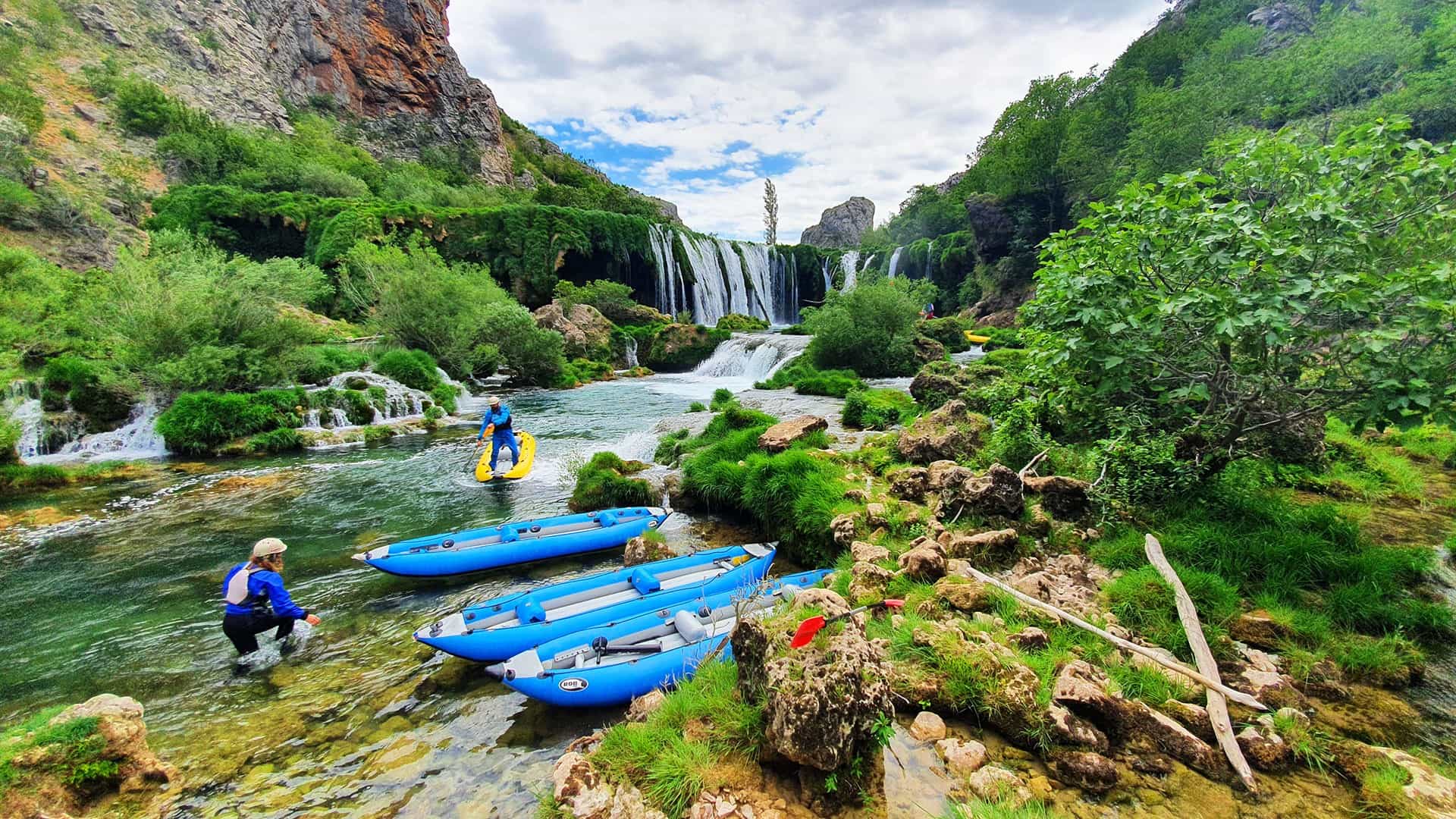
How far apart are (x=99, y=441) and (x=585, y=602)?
17.1 meters

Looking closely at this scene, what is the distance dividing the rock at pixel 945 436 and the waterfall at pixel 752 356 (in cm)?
1551

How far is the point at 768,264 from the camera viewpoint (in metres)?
48.6

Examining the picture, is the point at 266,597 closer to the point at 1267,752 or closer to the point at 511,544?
the point at 511,544

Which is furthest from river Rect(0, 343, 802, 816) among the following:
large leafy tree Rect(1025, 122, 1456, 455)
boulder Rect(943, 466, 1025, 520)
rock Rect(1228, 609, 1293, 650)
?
large leafy tree Rect(1025, 122, 1456, 455)

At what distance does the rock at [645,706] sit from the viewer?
3902mm

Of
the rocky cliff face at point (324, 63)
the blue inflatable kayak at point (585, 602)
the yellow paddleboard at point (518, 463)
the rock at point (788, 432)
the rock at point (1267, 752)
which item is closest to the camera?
the rock at point (1267, 752)

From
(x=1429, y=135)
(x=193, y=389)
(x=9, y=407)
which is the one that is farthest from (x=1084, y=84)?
(x=9, y=407)

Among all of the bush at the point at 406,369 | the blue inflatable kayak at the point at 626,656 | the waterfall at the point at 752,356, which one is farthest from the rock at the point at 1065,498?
the bush at the point at 406,369

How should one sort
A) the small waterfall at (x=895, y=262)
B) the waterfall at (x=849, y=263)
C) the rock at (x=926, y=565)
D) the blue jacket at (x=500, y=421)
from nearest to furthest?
the rock at (x=926, y=565) < the blue jacket at (x=500, y=421) < the waterfall at (x=849, y=263) < the small waterfall at (x=895, y=262)

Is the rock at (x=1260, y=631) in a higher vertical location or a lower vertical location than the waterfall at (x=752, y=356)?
lower

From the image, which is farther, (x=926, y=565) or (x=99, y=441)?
(x=99, y=441)

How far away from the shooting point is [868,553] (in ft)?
19.0

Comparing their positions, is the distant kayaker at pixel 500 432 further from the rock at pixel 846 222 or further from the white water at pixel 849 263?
the rock at pixel 846 222

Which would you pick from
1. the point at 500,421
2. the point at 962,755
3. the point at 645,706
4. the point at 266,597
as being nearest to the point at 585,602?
the point at 645,706
